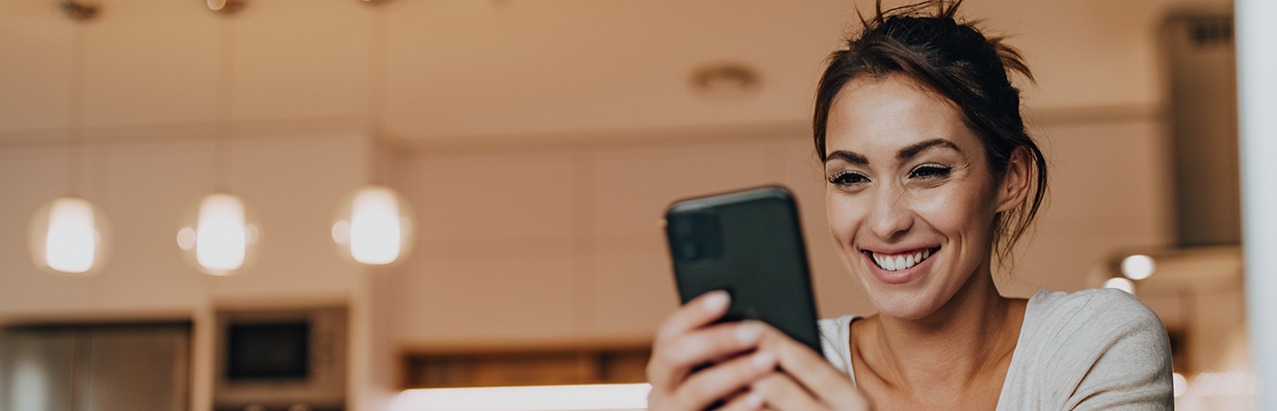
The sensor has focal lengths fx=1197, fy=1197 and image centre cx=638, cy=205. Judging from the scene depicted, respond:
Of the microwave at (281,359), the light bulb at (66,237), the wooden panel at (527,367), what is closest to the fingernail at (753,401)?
the light bulb at (66,237)

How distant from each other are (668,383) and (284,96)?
10.3 feet

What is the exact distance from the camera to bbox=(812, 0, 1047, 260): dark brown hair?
860 millimetres

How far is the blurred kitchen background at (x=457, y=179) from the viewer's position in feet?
10.1

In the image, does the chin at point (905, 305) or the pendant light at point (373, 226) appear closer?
the chin at point (905, 305)

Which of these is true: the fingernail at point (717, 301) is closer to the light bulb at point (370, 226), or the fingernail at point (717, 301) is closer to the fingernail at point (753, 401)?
the fingernail at point (753, 401)

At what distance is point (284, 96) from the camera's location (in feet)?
11.9

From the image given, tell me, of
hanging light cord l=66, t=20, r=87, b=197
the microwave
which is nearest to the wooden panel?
the microwave

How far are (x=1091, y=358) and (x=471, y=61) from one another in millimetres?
2591

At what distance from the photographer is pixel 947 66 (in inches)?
33.7

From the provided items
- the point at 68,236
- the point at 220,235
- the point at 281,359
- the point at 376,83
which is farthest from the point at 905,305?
the point at 281,359

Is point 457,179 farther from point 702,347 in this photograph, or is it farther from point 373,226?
point 702,347

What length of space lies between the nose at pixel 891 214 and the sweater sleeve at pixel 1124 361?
6.3 inches

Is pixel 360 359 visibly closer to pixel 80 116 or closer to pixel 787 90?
pixel 80 116

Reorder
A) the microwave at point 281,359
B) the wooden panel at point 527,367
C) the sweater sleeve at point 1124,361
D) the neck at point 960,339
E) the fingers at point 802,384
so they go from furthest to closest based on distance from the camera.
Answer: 1. the wooden panel at point 527,367
2. the microwave at point 281,359
3. the neck at point 960,339
4. the sweater sleeve at point 1124,361
5. the fingers at point 802,384
